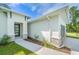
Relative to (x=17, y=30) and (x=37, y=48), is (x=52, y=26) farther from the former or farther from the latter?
(x=17, y=30)

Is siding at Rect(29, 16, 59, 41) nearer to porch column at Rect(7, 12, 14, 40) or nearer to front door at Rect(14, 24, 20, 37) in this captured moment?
front door at Rect(14, 24, 20, 37)

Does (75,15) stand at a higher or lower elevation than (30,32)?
higher

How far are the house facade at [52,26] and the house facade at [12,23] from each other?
195 mm

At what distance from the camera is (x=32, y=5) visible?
3230 millimetres

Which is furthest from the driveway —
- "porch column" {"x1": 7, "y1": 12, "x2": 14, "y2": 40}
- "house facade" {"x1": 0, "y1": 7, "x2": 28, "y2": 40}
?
"porch column" {"x1": 7, "y1": 12, "x2": 14, "y2": 40}

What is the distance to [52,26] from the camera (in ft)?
10.8

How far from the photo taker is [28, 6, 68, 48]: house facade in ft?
10.6

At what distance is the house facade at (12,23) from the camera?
10.7 ft

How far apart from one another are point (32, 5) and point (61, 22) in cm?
82

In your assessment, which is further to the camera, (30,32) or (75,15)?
(30,32)

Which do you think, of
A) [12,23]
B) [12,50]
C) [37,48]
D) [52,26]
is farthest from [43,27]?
[12,50]

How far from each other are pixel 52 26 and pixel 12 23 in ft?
3.28

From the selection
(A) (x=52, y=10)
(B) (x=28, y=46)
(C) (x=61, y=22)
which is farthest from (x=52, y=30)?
(B) (x=28, y=46)
